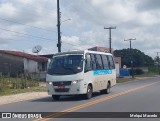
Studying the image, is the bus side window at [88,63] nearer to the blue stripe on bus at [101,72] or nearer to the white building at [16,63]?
the blue stripe on bus at [101,72]

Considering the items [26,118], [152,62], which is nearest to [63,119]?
[26,118]

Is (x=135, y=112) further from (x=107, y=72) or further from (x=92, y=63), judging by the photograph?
(x=107, y=72)

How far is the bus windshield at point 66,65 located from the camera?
71.2 ft

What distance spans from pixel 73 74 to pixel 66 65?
0.83 m

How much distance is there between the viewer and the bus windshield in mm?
21688

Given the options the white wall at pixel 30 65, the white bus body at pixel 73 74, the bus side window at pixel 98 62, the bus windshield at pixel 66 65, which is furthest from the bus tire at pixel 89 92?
the white wall at pixel 30 65

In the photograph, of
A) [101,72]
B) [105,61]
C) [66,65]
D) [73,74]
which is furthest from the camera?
[105,61]

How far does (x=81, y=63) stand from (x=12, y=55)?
1729 inches

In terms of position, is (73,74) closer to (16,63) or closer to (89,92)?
(89,92)

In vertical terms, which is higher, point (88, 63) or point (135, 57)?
point (135, 57)

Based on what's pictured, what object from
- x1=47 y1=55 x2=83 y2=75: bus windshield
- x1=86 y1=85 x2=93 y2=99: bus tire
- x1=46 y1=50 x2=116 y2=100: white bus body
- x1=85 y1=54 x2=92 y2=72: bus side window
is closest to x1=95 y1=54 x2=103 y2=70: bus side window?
x1=46 y1=50 x2=116 y2=100: white bus body

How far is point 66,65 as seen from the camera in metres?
22.1

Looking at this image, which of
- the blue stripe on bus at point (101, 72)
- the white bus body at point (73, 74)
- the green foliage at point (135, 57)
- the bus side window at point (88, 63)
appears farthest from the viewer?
the green foliage at point (135, 57)

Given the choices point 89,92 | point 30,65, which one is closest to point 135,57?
point 30,65
